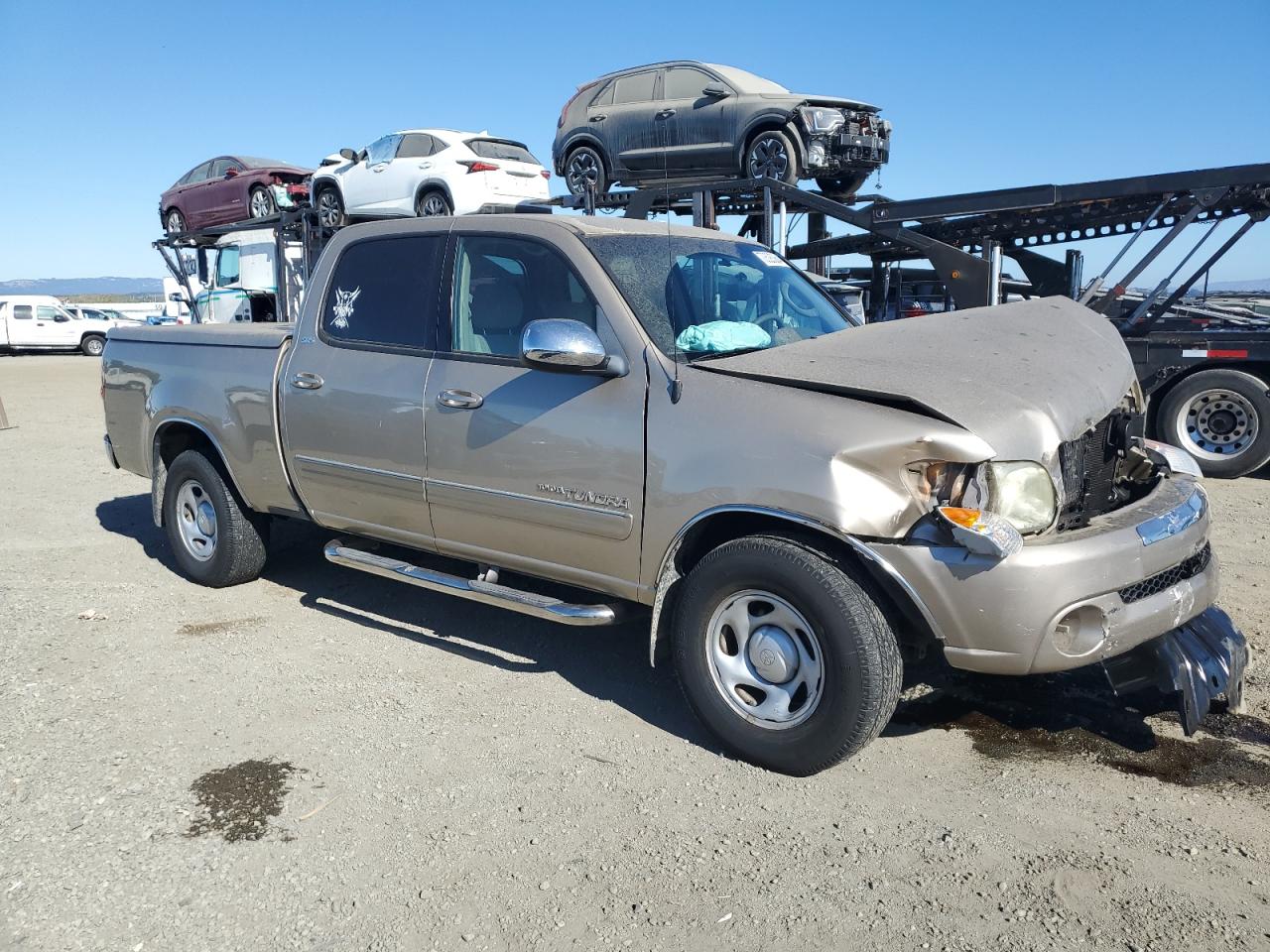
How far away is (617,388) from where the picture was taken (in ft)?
12.6

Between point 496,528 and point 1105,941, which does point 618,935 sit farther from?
point 496,528

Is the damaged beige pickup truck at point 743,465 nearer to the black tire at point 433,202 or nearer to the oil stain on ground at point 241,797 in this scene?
the oil stain on ground at point 241,797

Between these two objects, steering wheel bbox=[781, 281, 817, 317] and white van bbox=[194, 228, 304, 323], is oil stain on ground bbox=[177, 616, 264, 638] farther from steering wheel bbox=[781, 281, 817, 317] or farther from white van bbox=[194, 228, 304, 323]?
white van bbox=[194, 228, 304, 323]

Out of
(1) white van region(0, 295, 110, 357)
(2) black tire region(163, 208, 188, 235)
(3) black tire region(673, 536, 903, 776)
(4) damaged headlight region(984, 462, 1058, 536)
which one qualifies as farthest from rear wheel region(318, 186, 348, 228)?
(1) white van region(0, 295, 110, 357)

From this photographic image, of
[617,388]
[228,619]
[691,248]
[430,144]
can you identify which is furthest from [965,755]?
[430,144]

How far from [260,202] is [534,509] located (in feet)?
48.9

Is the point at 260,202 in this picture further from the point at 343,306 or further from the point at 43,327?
the point at 43,327

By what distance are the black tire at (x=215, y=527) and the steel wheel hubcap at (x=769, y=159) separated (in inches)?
331

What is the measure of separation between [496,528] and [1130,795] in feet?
8.27

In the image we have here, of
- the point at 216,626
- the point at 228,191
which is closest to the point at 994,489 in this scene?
the point at 216,626

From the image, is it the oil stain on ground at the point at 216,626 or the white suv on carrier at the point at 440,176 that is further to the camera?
the white suv on carrier at the point at 440,176

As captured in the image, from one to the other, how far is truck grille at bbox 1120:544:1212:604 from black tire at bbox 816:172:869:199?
10391mm

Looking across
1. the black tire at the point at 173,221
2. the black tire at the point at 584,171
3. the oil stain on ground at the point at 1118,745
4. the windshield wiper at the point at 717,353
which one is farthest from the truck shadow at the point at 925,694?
the black tire at the point at 173,221

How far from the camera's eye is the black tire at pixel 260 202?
16.9 meters
